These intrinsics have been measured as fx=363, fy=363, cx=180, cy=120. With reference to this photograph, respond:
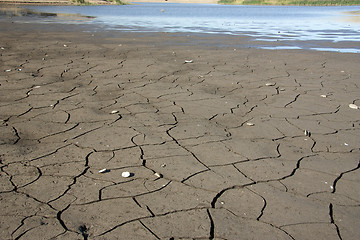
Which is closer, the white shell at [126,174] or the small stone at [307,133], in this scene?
the white shell at [126,174]

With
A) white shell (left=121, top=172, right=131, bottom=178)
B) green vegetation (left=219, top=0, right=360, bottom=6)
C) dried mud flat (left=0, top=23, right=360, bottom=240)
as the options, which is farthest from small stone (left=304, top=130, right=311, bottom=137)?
green vegetation (left=219, top=0, right=360, bottom=6)

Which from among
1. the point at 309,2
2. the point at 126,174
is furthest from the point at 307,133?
the point at 309,2

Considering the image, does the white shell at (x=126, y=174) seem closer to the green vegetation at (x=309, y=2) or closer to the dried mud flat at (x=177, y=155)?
the dried mud flat at (x=177, y=155)

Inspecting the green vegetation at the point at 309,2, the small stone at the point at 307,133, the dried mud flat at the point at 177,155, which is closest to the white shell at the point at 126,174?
the dried mud flat at the point at 177,155

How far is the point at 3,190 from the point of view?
2.60m

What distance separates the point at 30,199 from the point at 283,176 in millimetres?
1902

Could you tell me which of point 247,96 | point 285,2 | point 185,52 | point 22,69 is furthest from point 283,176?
point 285,2

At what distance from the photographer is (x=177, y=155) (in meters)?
3.24

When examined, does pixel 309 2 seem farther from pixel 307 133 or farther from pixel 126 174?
pixel 126 174

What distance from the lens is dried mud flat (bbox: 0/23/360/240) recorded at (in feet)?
7.50

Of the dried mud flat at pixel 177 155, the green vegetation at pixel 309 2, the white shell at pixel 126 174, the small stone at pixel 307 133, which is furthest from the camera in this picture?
the green vegetation at pixel 309 2

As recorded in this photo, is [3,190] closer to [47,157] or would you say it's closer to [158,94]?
[47,157]

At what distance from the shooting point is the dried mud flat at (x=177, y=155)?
229 cm

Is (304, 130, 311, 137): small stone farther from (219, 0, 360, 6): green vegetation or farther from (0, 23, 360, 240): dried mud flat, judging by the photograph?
(219, 0, 360, 6): green vegetation
